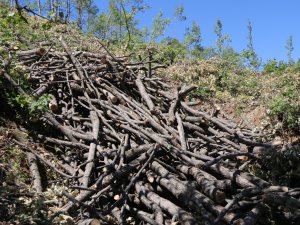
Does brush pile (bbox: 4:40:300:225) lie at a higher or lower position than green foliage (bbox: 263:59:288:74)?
lower

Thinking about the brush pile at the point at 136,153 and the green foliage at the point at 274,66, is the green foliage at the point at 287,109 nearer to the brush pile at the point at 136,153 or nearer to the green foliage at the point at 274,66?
the brush pile at the point at 136,153

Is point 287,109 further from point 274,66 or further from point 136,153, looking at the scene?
point 274,66

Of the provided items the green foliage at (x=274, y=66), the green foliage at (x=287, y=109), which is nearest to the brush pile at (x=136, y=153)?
the green foliage at (x=287, y=109)

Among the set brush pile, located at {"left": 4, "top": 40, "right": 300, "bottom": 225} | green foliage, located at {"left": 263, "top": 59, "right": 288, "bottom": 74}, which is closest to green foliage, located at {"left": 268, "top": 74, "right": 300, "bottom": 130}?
brush pile, located at {"left": 4, "top": 40, "right": 300, "bottom": 225}

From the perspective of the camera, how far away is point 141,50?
14.5m

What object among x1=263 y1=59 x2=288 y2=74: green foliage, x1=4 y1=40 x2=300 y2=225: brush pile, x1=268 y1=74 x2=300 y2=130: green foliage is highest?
x1=263 y1=59 x2=288 y2=74: green foliage

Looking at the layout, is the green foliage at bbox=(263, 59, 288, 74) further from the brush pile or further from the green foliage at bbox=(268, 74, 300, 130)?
the brush pile

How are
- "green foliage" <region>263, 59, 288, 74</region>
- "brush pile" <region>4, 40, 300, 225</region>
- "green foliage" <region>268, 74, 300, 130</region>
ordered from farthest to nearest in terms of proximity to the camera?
"green foliage" <region>263, 59, 288, 74</region>, "green foliage" <region>268, 74, 300, 130</region>, "brush pile" <region>4, 40, 300, 225</region>

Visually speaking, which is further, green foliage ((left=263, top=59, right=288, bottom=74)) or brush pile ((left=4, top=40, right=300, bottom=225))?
green foliage ((left=263, top=59, right=288, bottom=74))

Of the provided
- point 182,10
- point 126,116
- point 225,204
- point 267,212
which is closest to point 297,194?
point 267,212

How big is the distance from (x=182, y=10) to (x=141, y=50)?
43.2ft

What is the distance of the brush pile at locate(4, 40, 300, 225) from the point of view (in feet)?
12.8

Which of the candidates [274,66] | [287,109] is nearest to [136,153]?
[287,109]

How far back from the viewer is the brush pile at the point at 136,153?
389cm
